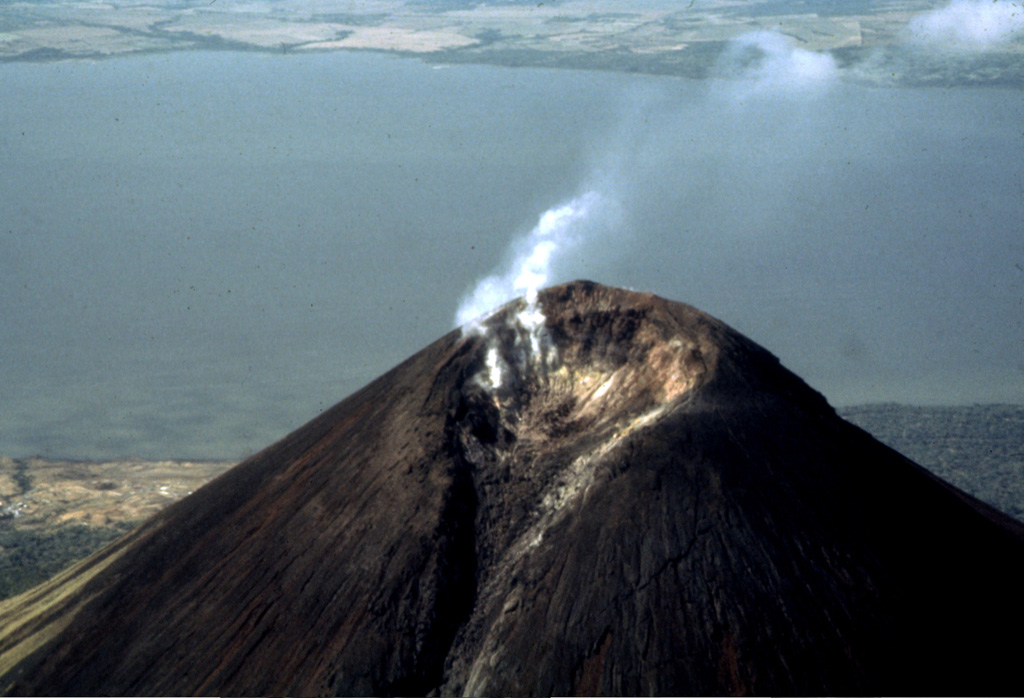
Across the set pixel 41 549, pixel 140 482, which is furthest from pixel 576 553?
pixel 140 482

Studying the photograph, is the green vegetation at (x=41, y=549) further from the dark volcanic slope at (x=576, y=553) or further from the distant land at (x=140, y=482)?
the dark volcanic slope at (x=576, y=553)

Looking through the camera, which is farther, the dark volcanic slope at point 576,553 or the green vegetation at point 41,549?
the green vegetation at point 41,549

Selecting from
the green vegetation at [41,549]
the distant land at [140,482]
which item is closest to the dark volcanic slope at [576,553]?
the green vegetation at [41,549]

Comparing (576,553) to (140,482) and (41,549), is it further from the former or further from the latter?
(140,482)

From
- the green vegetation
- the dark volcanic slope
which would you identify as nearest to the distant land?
the green vegetation

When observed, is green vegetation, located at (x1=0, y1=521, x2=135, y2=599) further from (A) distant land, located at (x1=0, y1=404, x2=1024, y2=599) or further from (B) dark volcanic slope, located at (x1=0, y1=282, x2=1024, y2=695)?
(B) dark volcanic slope, located at (x1=0, y1=282, x2=1024, y2=695)
